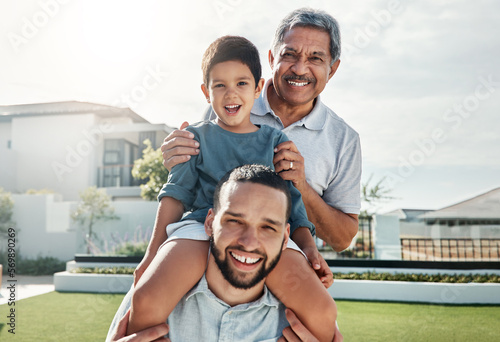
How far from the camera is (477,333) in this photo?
6.53 meters

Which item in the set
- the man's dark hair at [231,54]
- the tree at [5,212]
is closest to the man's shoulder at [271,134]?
the man's dark hair at [231,54]

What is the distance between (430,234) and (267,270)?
43.4ft

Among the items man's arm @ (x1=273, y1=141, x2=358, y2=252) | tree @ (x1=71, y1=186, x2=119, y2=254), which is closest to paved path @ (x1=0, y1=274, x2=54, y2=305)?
tree @ (x1=71, y1=186, x2=119, y2=254)

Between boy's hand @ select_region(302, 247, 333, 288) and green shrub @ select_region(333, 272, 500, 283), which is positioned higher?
boy's hand @ select_region(302, 247, 333, 288)

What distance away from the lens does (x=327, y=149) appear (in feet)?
8.18

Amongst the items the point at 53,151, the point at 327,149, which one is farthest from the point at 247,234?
the point at 53,151

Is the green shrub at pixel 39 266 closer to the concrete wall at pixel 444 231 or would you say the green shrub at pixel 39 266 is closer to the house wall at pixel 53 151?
the house wall at pixel 53 151

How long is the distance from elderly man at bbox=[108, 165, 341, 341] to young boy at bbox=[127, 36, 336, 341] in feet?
0.22

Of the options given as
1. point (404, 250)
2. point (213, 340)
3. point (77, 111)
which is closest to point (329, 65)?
point (213, 340)

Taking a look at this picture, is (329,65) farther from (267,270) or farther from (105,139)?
(105,139)

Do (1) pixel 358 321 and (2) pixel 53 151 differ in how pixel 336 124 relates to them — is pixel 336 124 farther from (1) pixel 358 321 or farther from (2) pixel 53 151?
(2) pixel 53 151

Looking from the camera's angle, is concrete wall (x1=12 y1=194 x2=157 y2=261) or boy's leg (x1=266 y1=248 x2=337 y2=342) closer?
boy's leg (x1=266 y1=248 x2=337 y2=342)

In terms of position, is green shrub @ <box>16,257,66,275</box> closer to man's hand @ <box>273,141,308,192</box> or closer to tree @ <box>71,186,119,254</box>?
tree @ <box>71,186,119,254</box>

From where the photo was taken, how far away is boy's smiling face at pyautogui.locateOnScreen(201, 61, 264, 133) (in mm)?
1893
